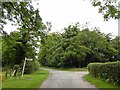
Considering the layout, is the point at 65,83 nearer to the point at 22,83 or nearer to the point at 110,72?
the point at 22,83

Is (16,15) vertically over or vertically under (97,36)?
under

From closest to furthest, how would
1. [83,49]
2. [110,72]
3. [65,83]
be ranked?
1. [65,83]
2. [110,72]
3. [83,49]

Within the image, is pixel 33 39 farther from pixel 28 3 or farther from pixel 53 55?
pixel 53 55

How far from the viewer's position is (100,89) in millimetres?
15852

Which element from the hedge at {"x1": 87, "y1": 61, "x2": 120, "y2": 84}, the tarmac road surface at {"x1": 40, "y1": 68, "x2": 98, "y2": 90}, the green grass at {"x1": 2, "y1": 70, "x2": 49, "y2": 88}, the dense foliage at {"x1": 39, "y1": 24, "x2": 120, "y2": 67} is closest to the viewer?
the green grass at {"x1": 2, "y1": 70, "x2": 49, "y2": 88}

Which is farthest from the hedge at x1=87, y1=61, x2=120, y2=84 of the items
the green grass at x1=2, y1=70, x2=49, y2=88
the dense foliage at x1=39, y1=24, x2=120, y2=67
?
the dense foliage at x1=39, y1=24, x2=120, y2=67

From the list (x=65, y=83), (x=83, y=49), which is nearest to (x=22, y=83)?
(x=65, y=83)

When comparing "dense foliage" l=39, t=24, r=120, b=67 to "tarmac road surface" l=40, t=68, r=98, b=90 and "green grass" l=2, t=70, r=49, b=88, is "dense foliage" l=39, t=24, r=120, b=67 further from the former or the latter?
"green grass" l=2, t=70, r=49, b=88

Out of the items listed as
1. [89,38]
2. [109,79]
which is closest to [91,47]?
[89,38]

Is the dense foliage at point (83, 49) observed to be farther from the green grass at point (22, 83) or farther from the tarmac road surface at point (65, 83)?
the green grass at point (22, 83)

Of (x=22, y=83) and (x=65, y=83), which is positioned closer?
(x=22, y=83)

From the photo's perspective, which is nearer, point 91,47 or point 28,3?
point 28,3

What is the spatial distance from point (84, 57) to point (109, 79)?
4268 centimetres

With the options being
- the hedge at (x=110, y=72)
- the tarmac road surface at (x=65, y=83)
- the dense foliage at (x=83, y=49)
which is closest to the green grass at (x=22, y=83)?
the tarmac road surface at (x=65, y=83)
